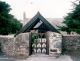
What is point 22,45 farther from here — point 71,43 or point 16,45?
point 71,43

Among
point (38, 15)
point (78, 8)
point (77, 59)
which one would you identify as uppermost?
point (78, 8)

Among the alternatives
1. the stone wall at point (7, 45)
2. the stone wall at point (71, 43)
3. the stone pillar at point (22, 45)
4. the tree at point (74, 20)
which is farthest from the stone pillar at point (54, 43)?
the tree at point (74, 20)

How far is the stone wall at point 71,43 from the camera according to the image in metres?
13.4

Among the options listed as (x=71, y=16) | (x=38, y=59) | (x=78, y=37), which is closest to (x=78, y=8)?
(x=71, y=16)

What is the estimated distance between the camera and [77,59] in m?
11.9

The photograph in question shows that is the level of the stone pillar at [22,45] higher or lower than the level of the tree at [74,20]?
lower

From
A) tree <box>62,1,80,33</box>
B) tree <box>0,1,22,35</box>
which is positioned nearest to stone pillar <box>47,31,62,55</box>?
tree <box>62,1,80,33</box>

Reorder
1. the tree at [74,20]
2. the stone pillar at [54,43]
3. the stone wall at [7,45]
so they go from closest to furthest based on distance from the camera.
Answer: the stone pillar at [54,43]
the stone wall at [7,45]
the tree at [74,20]

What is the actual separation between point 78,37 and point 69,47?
954 mm

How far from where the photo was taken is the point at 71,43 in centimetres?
1342

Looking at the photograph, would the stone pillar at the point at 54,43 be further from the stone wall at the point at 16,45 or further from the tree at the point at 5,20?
the tree at the point at 5,20

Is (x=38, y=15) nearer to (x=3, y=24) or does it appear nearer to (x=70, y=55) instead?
(x=70, y=55)

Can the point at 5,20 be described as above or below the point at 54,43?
above

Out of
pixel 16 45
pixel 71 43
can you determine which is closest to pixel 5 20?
pixel 16 45
